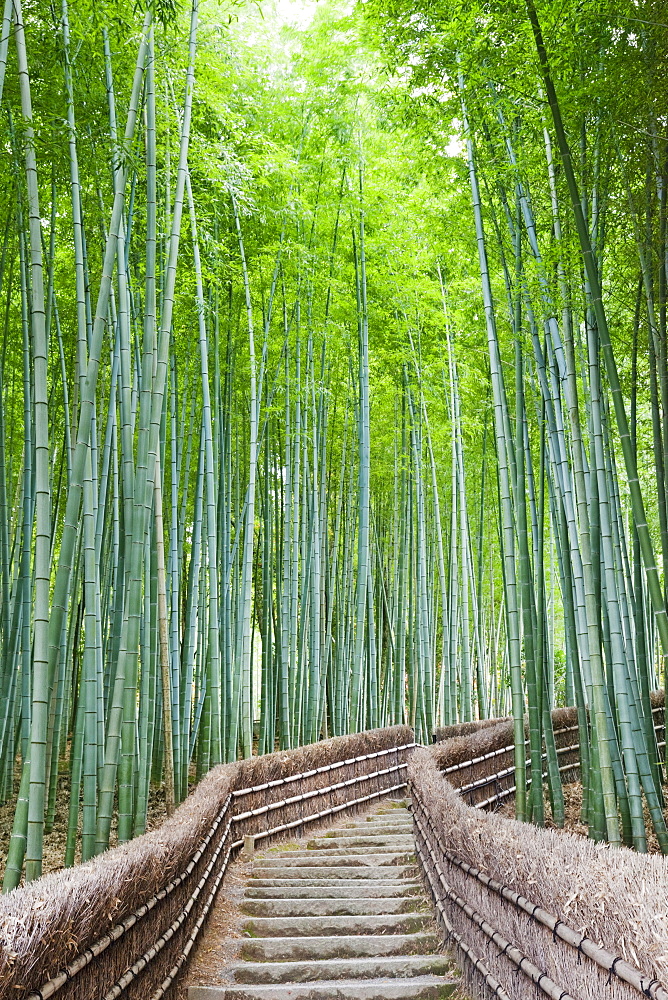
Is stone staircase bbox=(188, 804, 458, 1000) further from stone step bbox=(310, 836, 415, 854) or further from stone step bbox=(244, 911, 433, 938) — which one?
stone step bbox=(310, 836, 415, 854)

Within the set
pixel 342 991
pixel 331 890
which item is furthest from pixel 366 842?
pixel 342 991

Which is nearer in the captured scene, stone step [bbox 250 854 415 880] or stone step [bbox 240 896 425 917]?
stone step [bbox 240 896 425 917]

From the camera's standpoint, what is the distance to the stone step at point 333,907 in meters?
3.24

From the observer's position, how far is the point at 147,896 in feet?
7.48

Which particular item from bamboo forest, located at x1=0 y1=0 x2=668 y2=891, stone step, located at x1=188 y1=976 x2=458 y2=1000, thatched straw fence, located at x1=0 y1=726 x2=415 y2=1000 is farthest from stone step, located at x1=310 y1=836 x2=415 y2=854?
stone step, located at x1=188 y1=976 x2=458 y2=1000

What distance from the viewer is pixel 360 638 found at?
6219 mm

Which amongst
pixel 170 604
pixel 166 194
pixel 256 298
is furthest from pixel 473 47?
pixel 170 604

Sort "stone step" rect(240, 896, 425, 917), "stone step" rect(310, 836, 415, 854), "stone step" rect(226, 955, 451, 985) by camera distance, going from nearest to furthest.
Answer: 1. "stone step" rect(226, 955, 451, 985)
2. "stone step" rect(240, 896, 425, 917)
3. "stone step" rect(310, 836, 415, 854)

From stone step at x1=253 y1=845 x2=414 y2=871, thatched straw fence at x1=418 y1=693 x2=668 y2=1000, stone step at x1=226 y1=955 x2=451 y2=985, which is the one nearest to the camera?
thatched straw fence at x1=418 y1=693 x2=668 y2=1000

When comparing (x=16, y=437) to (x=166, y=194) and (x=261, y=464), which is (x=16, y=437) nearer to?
(x=261, y=464)

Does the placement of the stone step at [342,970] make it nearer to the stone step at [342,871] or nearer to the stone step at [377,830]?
the stone step at [342,871]

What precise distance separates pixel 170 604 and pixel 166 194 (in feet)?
7.84

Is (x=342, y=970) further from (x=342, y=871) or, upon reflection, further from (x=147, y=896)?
(x=342, y=871)

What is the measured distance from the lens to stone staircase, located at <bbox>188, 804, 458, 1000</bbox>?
257 cm
